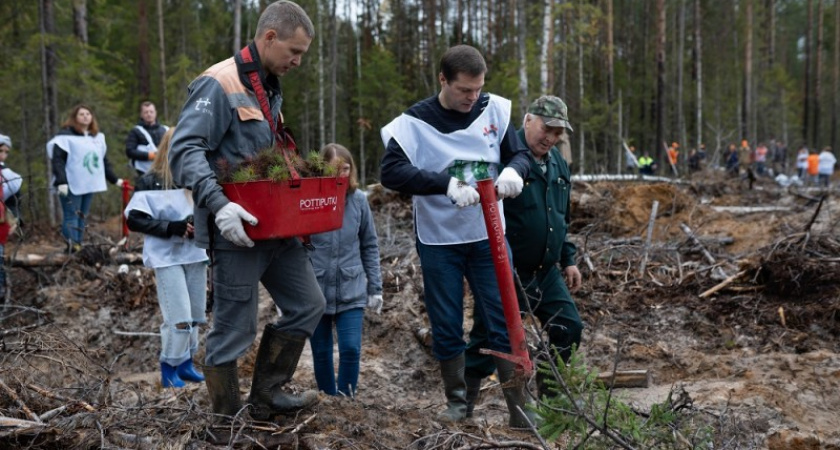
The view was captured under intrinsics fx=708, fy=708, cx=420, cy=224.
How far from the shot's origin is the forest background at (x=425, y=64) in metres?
16.2

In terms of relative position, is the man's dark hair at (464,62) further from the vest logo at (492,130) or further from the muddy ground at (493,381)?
the muddy ground at (493,381)

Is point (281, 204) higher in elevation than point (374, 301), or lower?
higher

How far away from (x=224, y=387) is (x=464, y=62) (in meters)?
2.02

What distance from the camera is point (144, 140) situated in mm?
8461

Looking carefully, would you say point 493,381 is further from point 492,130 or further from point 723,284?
point 723,284

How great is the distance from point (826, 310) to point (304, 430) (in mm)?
5526

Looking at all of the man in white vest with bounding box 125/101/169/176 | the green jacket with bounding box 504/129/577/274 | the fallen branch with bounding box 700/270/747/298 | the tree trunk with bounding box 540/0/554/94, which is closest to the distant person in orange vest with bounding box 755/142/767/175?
the tree trunk with bounding box 540/0/554/94

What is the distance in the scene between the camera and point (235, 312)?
10.9 feet

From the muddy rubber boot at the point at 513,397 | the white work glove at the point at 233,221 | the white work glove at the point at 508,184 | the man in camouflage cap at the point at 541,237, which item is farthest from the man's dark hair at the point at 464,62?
the muddy rubber boot at the point at 513,397

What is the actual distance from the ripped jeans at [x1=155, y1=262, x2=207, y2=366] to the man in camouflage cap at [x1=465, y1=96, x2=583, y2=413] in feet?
7.33

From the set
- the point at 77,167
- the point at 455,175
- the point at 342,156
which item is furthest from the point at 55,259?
the point at 455,175

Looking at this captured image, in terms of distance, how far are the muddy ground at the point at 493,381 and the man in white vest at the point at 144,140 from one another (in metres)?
1.26

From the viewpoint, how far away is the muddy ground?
328 centimetres

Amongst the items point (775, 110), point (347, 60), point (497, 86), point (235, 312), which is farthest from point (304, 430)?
point (775, 110)
